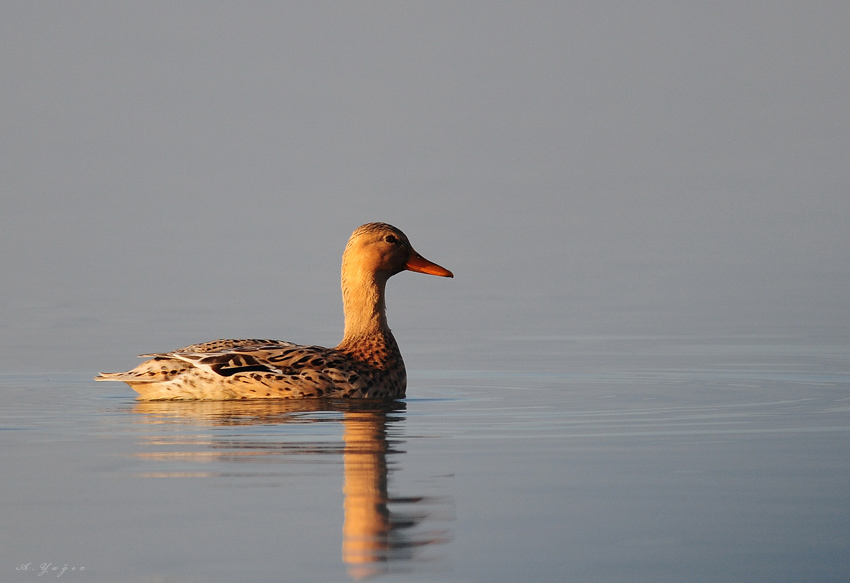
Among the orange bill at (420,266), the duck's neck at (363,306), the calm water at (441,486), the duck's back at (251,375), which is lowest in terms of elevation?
the calm water at (441,486)

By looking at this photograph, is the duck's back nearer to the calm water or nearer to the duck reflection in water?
the duck reflection in water

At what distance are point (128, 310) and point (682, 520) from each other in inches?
603

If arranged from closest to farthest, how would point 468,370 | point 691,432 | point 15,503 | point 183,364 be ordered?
point 15,503 → point 691,432 → point 183,364 → point 468,370

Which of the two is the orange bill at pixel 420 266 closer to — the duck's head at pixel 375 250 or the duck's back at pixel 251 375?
the duck's head at pixel 375 250

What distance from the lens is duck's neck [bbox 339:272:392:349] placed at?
1253 cm

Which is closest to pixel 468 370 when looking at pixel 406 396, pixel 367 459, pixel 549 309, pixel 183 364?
pixel 406 396

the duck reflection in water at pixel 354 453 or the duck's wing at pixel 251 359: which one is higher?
the duck's wing at pixel 251 359

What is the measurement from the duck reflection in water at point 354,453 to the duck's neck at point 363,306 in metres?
1.10

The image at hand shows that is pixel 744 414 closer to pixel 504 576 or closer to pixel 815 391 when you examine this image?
pixel 815 391

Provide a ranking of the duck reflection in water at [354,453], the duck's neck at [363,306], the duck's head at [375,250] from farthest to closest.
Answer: the duck's head at [375,250] < the duck's neck at [363,306] < the duck reflection in water at [354,453]

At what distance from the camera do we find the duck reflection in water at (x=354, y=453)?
6.29 meters

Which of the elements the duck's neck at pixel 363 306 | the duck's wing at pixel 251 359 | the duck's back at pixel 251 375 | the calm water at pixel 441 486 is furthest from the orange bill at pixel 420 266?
the duck's wing at pixel 251 359

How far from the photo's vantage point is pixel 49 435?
9805 mm

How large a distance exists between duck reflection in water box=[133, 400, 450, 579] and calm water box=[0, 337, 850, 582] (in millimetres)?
20
